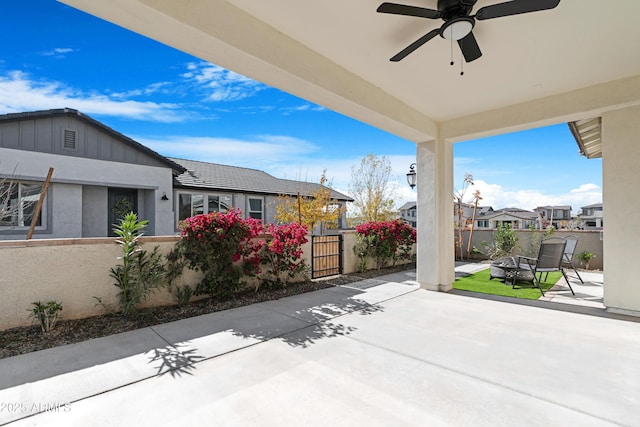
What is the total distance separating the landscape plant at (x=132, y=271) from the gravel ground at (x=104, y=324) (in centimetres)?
24

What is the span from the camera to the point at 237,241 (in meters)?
5.07

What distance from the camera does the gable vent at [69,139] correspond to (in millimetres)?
8797

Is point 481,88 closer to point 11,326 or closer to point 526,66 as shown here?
point 526,66

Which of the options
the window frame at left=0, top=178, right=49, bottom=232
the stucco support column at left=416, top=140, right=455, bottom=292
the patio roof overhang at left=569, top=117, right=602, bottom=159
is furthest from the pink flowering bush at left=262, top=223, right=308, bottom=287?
the window frame at left=0, top=178, right=49, bottom=232

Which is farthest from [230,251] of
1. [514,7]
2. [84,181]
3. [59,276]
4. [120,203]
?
[120,203]

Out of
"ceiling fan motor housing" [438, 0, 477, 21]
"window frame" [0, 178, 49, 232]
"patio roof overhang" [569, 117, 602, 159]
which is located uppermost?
"ceiling fan motor housing" [438, 0, 477, 21]

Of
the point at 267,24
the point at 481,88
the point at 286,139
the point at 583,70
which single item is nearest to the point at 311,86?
the point at 267,24

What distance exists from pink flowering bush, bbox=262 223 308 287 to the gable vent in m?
7.46

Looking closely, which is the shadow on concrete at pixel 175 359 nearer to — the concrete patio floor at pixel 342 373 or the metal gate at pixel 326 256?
the concrete patio floor at pixel 342 373

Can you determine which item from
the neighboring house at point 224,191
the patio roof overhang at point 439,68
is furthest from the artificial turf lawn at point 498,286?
the neighboring house at point 224,191

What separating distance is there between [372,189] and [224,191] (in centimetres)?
733

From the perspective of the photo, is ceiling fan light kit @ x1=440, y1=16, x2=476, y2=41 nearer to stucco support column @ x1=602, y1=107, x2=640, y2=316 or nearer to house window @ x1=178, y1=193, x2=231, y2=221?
stucco support column @ x1=602, y1=107, x2=640, y2=316

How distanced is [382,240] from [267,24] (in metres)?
5.95

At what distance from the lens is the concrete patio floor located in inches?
80.9
